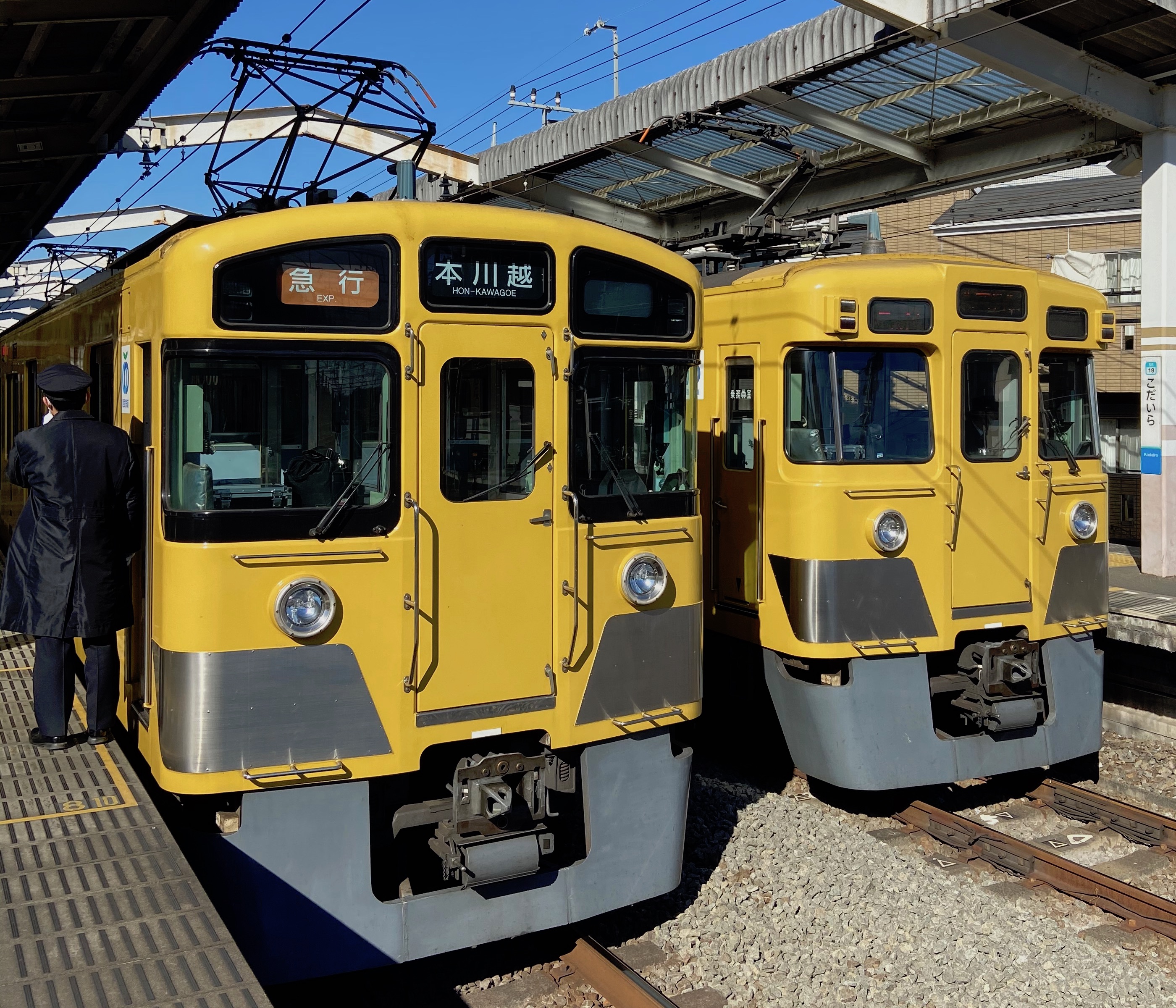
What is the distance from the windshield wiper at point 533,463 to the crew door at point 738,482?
2.52 m

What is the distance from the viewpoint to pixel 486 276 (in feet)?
15.6

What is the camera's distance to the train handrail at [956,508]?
22.8 feet

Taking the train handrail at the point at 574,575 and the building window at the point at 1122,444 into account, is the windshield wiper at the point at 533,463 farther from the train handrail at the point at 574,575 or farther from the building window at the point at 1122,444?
the building window at the point at 1122,444

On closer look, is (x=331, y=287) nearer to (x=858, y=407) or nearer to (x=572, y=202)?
(x=858, y=407)

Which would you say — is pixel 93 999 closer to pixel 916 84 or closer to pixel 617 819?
pixel 617 819

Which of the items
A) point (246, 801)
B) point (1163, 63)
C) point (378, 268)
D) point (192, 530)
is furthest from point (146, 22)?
point (1163, 63)

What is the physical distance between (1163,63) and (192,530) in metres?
10.1

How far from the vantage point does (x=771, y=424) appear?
7.05 m

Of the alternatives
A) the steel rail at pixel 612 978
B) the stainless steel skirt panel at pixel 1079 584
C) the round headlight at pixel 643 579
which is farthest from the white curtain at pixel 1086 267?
the steel rail at pixel 612 978

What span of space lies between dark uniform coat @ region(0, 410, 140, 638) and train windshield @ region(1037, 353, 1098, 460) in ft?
17.0

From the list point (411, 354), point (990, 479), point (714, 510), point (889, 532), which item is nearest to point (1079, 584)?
point (990, 479)

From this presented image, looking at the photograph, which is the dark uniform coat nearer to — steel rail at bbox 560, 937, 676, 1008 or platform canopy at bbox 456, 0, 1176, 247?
steel rail at bbox 560, 937, 676, 1008

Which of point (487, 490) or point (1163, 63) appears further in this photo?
point (1163, 63)

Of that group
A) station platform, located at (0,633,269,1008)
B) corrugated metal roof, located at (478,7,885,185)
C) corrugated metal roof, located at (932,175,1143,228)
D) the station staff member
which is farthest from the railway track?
corrugated metal roof, located at (932,175,1143,228)
